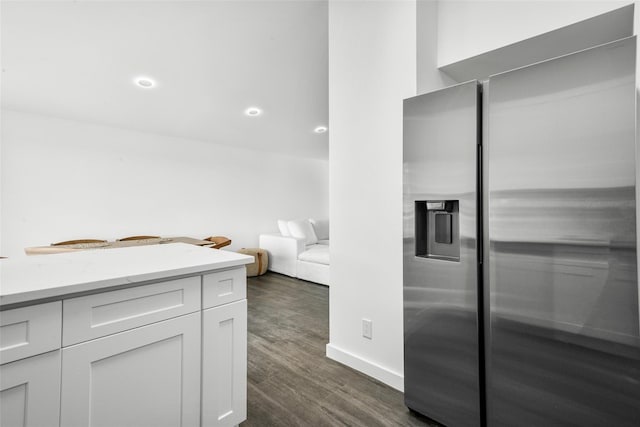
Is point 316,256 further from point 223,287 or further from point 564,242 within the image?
point 564,242

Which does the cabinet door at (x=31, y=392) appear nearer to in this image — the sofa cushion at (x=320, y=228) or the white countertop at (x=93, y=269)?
the white countertop at (x=93, y=269)

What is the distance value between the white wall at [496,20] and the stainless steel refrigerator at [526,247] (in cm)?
60

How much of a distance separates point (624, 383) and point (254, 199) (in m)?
5.33

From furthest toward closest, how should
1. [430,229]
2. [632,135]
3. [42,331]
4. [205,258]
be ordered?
[430,229] < [205,258] < [632,135] < [42,331]

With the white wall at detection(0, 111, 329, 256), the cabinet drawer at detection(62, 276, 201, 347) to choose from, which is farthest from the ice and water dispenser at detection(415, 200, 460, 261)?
the white wall at detection(0, 111, 329, 256)

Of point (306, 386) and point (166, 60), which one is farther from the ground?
point (166, 60)

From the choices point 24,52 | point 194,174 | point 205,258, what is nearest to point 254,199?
point 194,174

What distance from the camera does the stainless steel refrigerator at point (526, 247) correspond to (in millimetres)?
992

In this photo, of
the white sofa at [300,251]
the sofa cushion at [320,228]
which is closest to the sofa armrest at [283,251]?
the white sofa at [300,251]

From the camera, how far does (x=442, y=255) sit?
4.91ft

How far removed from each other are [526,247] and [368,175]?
1.02m

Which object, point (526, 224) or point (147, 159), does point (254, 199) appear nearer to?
point (147, 159)

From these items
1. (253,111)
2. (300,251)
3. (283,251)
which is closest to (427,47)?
(253,111)

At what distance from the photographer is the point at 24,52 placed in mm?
2531
